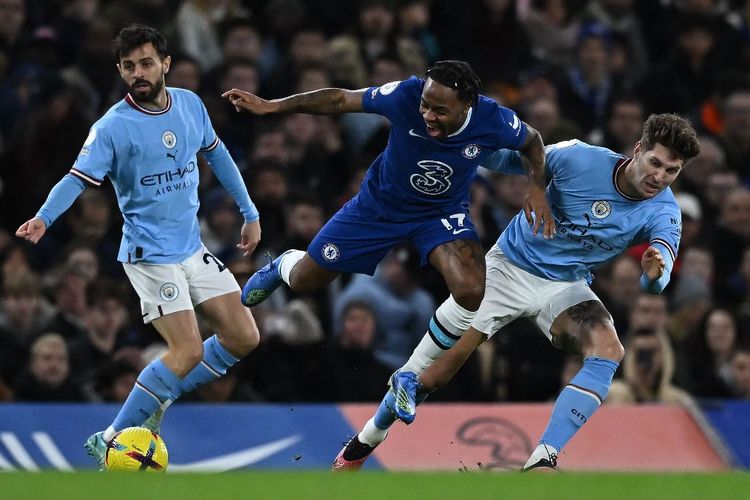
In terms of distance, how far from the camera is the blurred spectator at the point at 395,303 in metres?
11.2

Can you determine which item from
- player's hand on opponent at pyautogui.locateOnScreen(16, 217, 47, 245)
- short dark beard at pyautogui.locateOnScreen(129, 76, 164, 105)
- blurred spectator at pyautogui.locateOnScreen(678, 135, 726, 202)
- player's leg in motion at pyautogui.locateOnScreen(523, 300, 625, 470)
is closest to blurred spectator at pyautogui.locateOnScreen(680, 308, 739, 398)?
blurred spectator at pyautogui.locateOnScreen(678, 135, 726, 202)

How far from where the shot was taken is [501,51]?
A: 1406cm

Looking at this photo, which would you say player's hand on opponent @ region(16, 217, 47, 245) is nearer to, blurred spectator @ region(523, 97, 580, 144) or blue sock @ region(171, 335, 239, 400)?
blue sock @ region(171, 335, 239, 400)

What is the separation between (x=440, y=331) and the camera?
28.5 ft

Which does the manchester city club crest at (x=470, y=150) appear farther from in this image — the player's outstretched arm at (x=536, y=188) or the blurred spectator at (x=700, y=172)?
the blurred spectator at (x=700, y=172)

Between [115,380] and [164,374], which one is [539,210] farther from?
[115,380]

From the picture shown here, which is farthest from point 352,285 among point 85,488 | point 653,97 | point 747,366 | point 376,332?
point 85,488

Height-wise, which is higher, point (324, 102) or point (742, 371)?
point (324, 102)

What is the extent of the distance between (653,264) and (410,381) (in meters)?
1.51

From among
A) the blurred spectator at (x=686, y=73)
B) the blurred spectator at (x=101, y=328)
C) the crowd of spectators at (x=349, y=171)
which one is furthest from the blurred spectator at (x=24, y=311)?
the blurred spectator at (x=686, y=73)

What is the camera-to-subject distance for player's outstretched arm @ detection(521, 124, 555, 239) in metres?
8.21

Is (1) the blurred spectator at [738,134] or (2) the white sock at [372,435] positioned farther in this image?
(1) the blurred spectator at [738,134]

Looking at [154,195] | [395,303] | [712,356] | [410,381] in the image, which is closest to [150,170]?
[154,195]

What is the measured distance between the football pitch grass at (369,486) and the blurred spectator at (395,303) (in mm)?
4349
